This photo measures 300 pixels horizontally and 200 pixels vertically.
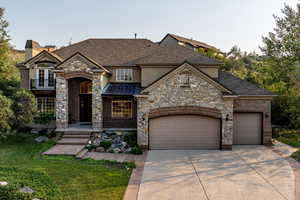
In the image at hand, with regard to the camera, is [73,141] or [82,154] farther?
[73,141]

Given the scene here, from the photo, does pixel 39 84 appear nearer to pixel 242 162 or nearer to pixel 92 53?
pixel 92 53

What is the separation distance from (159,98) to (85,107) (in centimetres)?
812

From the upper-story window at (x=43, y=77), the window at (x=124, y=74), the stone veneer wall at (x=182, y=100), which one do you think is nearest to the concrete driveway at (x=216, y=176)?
the stone veneer wall at (x=182, y=100)

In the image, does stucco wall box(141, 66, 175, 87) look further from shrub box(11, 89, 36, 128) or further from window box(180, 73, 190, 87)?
shrub box(11, 89, 36, 128)

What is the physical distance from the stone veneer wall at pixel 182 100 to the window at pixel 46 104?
858cm

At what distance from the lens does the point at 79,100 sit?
59.5ft

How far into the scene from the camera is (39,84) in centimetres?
1745

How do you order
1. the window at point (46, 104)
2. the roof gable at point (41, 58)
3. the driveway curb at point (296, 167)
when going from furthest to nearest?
the window at point (46, 104) → the roof gable at point (41, 58) → the driveway curb at point (296, 167)

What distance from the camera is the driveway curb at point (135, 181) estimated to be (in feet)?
23.3

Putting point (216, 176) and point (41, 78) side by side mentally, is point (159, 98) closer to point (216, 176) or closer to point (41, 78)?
point (216, 176)

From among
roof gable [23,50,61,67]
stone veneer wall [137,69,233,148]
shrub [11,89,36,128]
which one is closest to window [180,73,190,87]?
stone veneer wall [137,69,233,148]

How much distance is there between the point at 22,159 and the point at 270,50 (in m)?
20.7

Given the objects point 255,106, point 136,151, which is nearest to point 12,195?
point 136,151

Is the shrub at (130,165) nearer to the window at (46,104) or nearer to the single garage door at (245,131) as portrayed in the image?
the single garage door at (245,131)
